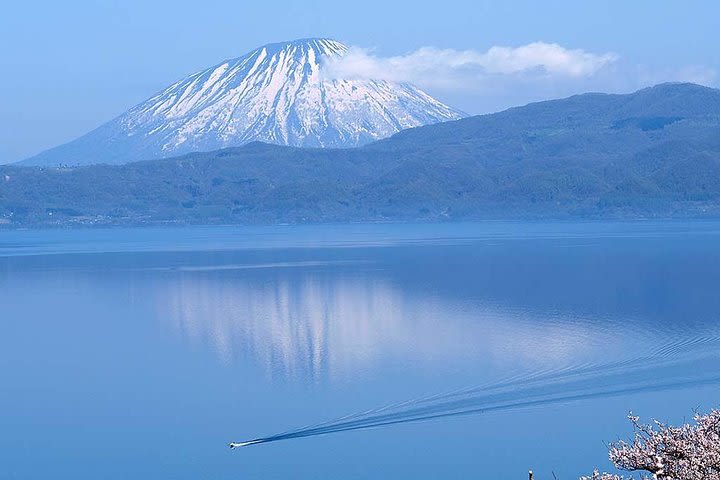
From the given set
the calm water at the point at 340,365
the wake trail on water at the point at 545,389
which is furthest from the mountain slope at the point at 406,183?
the wake trail on water at the point at 545,389

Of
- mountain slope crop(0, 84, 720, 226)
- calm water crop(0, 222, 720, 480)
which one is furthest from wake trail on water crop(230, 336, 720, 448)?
mountain slope crop(0, 84, 720, 226)

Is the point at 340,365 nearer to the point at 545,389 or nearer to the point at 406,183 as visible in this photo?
the point at 545,389

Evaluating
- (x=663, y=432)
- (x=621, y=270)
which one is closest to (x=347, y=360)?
(x=663, y=432)

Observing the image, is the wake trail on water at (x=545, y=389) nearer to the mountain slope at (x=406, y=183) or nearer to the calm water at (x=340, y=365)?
the calm water at (x=340, y=365)

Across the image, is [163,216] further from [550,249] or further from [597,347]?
[597,347]

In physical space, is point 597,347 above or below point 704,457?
below

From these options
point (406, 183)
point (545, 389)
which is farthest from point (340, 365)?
point (406, 183)

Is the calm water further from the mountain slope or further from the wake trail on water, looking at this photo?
the mountain slope
